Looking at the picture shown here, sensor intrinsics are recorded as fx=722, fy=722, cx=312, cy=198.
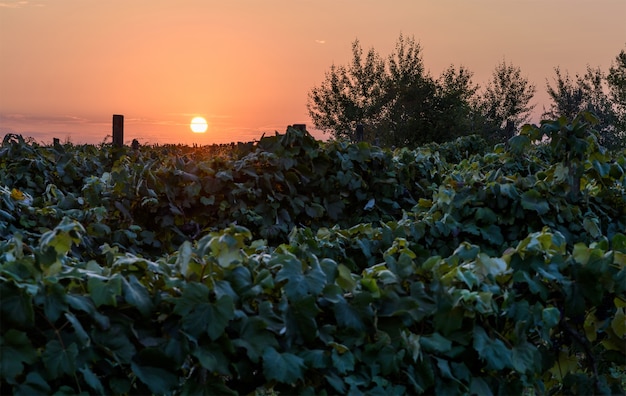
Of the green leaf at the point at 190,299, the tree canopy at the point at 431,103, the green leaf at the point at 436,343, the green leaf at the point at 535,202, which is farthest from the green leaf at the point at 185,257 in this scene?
the tree canopy at the point at 431,103

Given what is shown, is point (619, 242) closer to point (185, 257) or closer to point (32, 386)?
point (185, 257)

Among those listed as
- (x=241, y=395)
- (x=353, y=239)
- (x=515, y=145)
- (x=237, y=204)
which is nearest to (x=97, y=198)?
(x=237, y=204)

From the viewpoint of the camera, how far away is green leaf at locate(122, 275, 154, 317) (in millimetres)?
2039

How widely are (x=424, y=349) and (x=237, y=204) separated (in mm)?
4066

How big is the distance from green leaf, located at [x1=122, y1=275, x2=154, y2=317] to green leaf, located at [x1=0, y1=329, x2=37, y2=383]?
0.29 metres

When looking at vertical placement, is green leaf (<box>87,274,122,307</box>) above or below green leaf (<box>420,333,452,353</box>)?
above

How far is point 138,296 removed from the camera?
6.74 feet

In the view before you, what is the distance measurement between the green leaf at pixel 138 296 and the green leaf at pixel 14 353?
0.94ft

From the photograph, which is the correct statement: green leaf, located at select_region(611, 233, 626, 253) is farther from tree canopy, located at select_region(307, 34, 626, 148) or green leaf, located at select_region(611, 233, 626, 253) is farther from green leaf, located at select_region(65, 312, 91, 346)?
tree canopy, located at select_region(307, 34, 626, 148)


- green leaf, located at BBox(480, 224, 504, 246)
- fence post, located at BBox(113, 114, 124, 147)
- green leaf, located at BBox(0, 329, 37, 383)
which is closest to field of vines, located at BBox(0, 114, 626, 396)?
green leaf, located at BBox(0, 329, 37, 383)

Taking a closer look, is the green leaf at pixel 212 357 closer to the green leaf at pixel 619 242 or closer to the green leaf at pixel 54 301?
the green leaf at pixel 54 301

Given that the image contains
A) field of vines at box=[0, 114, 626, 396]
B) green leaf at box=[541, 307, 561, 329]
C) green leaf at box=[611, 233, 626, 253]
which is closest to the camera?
field of vines at box=[0, 114, 626, 396]

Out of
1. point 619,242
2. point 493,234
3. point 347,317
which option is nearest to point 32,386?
point 347,317

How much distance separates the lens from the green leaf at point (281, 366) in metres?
2.06
